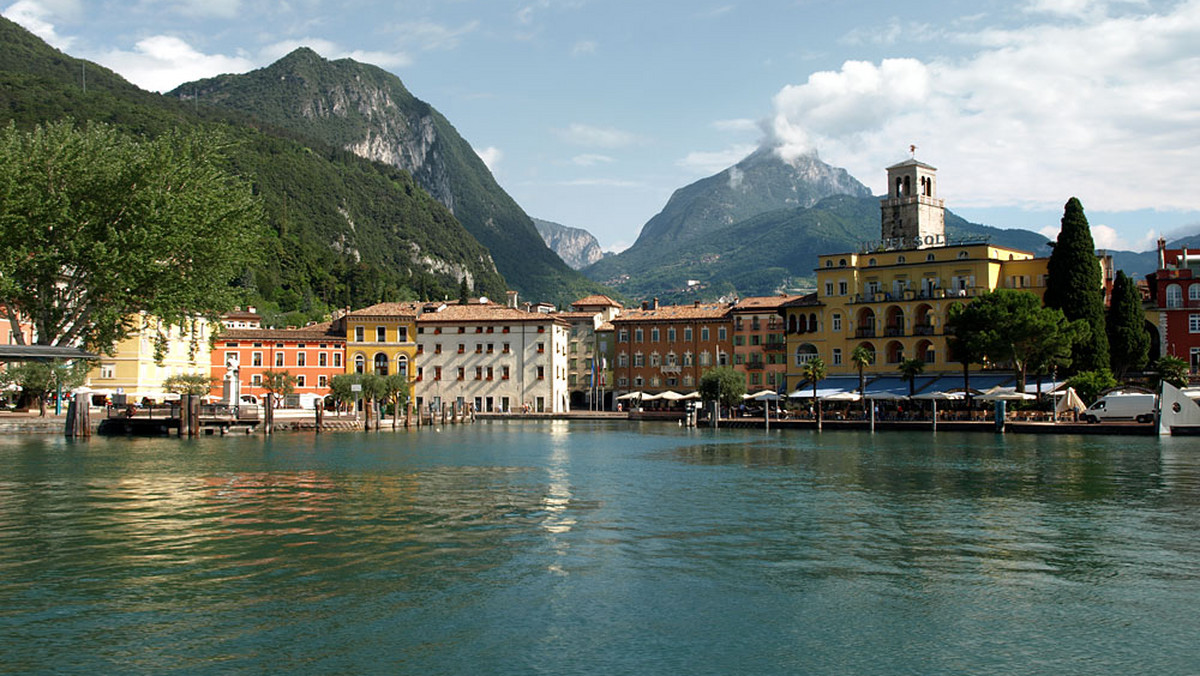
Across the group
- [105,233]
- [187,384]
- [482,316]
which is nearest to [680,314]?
[482,316]

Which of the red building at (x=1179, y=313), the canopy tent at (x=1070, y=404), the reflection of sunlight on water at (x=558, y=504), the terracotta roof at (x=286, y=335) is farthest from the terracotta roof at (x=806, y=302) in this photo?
the reflection of sunlight on water at (x=558, y=504)

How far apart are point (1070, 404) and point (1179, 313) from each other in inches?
644

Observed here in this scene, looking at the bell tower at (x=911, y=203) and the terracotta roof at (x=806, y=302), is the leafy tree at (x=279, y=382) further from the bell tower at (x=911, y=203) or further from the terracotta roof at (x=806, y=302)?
the bell tower at (x=911, y=203)

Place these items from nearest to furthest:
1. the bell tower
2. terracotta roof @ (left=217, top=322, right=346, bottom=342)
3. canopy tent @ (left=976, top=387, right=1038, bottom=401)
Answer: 1. canopy tent @ (left=976, top=387, right=1038, bottom=401)
2. the bell tower
3. terracotta roof @ (left=217, top=322, right=346, bottom=342)

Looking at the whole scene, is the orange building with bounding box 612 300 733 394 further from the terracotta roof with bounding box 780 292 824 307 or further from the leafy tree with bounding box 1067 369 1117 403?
the leafy tree with bounding box 1067 369 1117 403

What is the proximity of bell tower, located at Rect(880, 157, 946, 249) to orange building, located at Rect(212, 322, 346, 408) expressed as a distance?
185ft

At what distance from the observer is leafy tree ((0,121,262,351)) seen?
45906mm

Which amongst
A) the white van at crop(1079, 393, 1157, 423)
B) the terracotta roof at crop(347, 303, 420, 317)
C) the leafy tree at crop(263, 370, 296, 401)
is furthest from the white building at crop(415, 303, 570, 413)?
the white van at crop(1079, 393, 1157, 423)

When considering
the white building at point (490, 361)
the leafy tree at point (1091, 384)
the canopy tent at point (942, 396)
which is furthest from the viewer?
the white building at point (490, 361)

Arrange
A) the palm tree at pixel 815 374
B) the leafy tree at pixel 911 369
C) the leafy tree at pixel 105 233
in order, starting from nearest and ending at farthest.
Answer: the leafy tree at pixel 105 233 < the palm tree at pixel 815 374 < the leafy tree at pixel 911 369

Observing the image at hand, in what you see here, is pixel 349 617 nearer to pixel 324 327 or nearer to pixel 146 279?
pixel 146 279

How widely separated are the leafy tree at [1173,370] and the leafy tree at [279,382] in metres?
72.2

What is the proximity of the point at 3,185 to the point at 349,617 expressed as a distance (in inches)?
1519

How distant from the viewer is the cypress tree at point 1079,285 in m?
70.6
